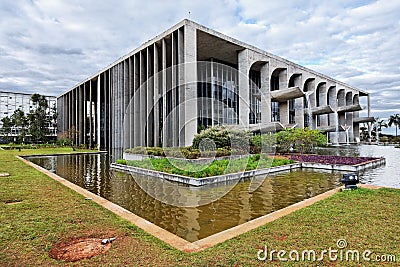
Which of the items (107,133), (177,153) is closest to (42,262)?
(177,153)

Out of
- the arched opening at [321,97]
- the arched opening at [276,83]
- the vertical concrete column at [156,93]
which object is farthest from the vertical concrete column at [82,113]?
the arched opening at [321,97]

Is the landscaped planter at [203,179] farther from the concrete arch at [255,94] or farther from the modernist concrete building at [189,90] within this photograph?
the concrete arch at [255,94]

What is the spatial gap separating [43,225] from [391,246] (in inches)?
218

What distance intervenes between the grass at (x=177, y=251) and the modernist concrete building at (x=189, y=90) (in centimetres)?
1647

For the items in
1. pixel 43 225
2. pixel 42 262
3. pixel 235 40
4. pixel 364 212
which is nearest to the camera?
pixel 42 262

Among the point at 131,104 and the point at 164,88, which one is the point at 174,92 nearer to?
the point at 164,88

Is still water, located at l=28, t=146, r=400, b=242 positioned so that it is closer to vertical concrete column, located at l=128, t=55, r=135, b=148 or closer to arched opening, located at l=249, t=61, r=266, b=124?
vertical concrete column, located at l=128, t=55, r=135, b=148

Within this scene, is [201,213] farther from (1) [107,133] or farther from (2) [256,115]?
(1) [107,133]

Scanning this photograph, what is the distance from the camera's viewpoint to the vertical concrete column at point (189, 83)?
867 inches

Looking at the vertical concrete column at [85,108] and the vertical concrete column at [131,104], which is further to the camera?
the vertical concrete column at [85,108]

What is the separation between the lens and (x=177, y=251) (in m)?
3.84

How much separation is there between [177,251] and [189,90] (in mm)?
18887

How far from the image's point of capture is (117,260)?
3.59 meters

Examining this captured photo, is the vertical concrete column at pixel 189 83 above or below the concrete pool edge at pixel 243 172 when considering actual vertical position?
above
